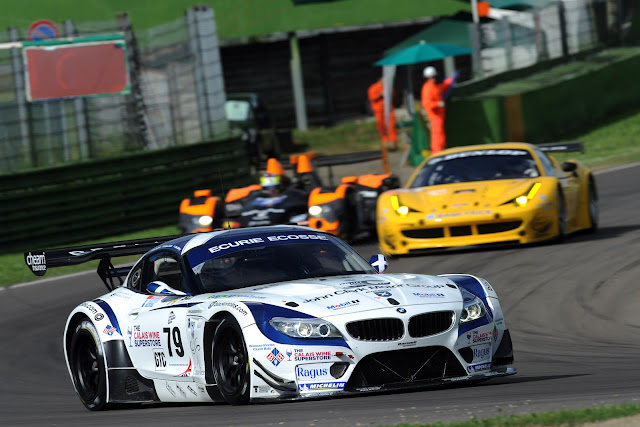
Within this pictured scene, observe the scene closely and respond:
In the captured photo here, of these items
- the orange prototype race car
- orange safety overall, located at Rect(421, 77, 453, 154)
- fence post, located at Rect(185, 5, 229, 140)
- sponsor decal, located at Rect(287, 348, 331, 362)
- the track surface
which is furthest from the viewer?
orange safety overall, located at Rect(421, 77, 453, 154)

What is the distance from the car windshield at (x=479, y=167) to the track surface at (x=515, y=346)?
912 millimetres

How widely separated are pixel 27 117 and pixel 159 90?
2484 mm

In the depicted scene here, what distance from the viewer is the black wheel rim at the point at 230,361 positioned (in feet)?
22.6

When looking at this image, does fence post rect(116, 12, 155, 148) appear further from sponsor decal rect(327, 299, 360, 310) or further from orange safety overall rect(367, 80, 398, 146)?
sponsor decal rect(327, 299, 360, 310)

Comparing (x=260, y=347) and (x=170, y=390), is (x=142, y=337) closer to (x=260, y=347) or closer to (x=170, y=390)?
(x=170, y=390)

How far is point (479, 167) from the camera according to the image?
14211mm

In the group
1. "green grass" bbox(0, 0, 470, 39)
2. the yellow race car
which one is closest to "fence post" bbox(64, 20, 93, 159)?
the yellow race car

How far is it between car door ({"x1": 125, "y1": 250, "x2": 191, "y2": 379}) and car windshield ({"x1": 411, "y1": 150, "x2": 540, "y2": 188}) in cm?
630

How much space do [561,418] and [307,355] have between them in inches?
69.5

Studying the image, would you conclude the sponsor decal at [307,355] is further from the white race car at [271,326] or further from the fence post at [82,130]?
the fence post at [82,130]

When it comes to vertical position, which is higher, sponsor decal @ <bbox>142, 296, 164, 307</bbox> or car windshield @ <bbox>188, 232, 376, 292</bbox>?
car windshield @ <bbox>188, 232, 376, 292</bbox>

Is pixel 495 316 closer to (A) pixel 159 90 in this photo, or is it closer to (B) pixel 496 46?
(A) pixel 159 90

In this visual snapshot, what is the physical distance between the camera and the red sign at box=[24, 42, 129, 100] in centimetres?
1919

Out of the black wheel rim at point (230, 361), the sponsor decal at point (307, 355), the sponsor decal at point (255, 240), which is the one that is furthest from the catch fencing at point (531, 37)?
the sponsor decal at point (307, 355)
